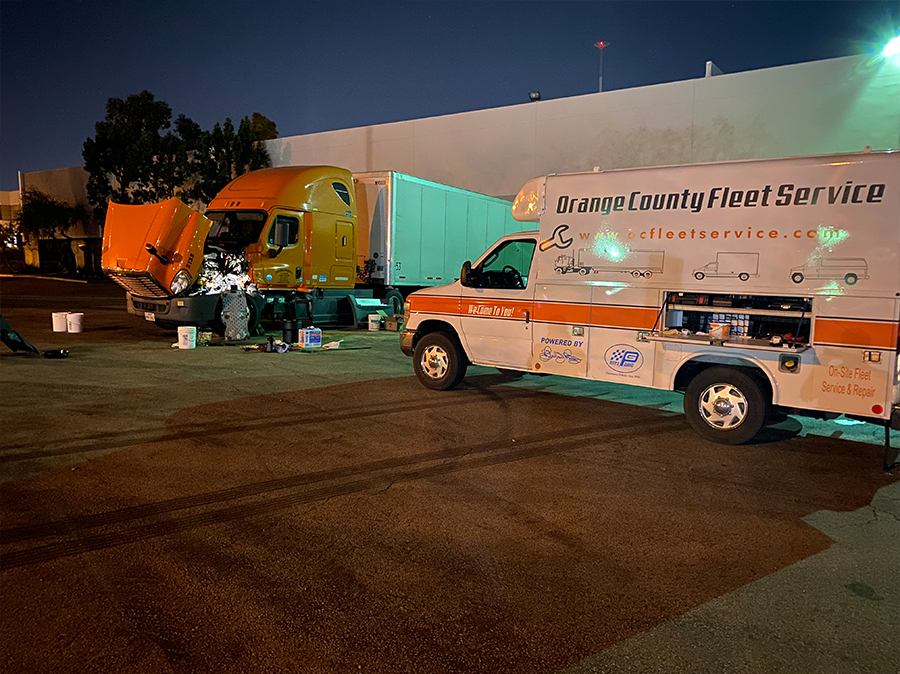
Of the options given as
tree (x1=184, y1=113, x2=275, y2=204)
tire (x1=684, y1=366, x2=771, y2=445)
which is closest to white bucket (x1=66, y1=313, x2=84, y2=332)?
tire (x1=684, y1=366, x2=771, y2=445)

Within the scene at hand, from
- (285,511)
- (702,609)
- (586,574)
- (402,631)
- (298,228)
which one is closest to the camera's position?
(402,631)

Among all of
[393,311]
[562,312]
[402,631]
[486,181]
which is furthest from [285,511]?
[486,181]

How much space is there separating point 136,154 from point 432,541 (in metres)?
40.4

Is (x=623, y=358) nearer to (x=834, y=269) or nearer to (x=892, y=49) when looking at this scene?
(x=834, y=269)

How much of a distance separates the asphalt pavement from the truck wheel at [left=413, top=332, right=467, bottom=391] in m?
1.10

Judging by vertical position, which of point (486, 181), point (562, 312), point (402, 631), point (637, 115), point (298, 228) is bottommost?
point (402, 631)

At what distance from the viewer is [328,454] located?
5.99 m

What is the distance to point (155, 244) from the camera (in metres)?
12.9

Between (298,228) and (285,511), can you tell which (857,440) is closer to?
(285,511)

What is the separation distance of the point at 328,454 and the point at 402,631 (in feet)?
10.1

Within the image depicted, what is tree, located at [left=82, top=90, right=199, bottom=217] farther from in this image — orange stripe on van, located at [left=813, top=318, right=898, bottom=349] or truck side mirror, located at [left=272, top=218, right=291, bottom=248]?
orange stripe on van, located at [left=813, top=318, right=898, bottom=349]

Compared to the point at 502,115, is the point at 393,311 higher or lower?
lower

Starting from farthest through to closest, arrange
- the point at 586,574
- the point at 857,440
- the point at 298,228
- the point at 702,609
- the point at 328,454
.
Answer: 1. the point at 298,228
2. the point at 857,440
3. the point at 328,454
4. the point at 586,574
5. the point at 702,609

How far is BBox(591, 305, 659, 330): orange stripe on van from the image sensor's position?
23.6ft
